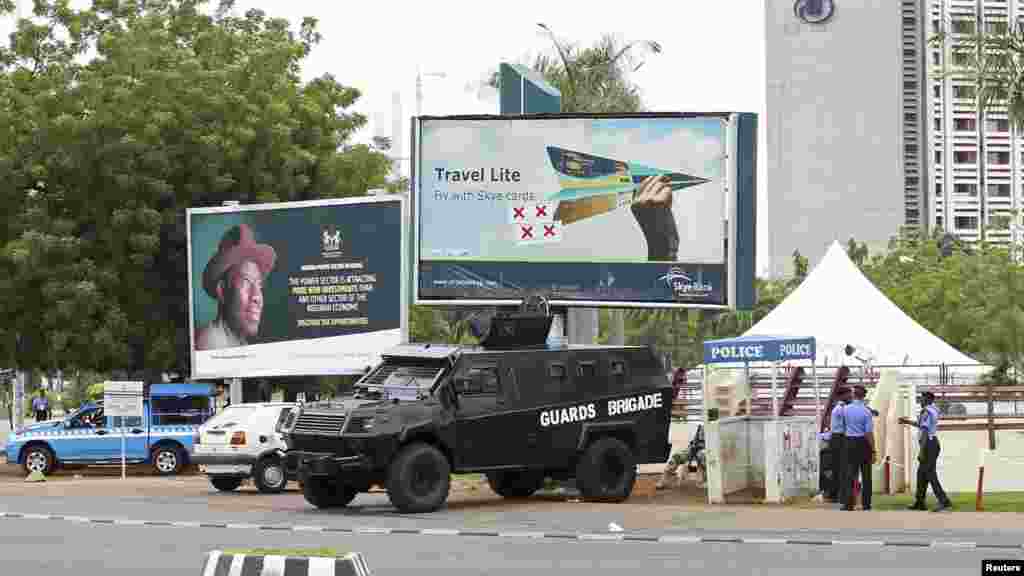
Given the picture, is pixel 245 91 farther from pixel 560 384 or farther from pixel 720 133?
pixel 560 384

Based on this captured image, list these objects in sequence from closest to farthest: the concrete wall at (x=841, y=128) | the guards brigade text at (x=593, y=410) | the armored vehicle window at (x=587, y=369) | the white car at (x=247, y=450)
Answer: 1. the guards brigade text at (x=593, y=410)
2. the armored vehicle window at (x=587, y=369)
3. the white car at (x=247, y=450)
4. the concrete wall at (x=841, y=128)

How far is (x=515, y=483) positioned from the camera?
83.7ft

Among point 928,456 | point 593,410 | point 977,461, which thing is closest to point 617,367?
point 593,410

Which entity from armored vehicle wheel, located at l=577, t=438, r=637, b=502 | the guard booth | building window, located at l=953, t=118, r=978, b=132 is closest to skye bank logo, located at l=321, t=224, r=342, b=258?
the guard booth

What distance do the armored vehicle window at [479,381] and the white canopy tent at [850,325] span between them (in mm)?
21035

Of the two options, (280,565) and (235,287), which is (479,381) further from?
(280,565)

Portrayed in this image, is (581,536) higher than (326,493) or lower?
higher

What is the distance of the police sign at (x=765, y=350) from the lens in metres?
24.8

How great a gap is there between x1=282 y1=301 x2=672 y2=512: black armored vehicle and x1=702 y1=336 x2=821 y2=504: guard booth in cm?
97

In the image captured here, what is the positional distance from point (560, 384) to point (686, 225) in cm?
638

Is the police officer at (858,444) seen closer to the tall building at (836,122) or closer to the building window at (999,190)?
the tall building at (836,122)

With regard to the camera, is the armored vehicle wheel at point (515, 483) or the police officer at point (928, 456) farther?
the armored vehicle wheel at point (515, 483)

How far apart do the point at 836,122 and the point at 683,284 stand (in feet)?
360

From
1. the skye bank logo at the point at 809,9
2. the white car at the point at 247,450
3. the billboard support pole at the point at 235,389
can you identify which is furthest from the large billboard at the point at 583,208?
the skye bank logo at the point at 809,9
